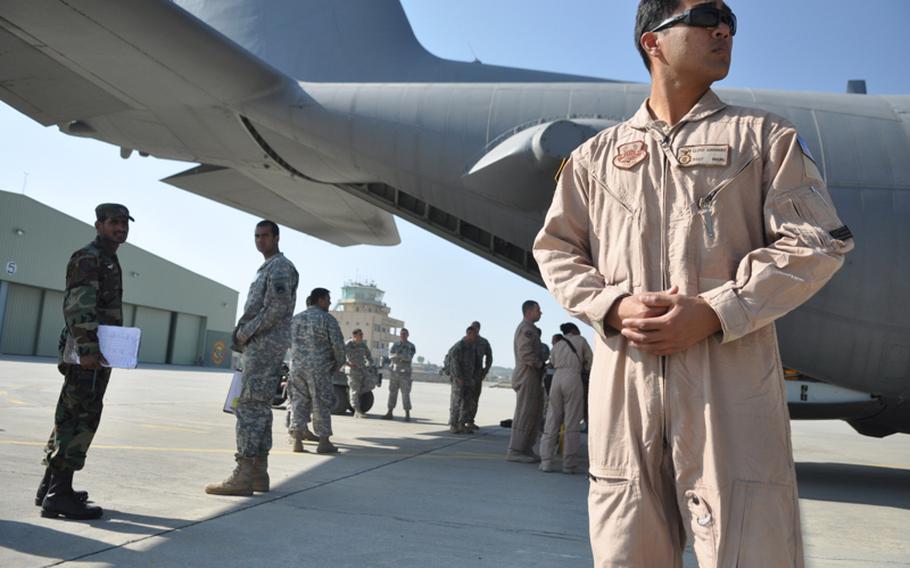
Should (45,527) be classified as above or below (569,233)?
below

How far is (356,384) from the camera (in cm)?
1282

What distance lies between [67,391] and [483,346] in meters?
7.95

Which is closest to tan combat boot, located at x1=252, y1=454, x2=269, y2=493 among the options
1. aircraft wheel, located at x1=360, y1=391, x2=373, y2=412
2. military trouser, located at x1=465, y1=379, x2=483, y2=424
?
military trouser, located at x1=465, y1=379, x2=483, y2=424

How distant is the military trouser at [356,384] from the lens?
12.7 meters

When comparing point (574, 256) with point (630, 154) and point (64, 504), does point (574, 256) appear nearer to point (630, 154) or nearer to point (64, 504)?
point (630, 154)

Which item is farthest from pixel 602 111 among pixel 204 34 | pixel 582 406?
pixel 204 34

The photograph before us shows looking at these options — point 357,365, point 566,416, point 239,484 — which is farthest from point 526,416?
point 357,365

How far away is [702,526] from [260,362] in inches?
153

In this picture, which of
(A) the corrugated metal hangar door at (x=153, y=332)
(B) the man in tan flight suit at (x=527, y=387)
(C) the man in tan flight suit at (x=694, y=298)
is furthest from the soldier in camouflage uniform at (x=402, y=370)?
(A) the corrugated metal hangar door at (x=153, y=332)

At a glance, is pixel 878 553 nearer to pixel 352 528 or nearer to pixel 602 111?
pixel 352 528

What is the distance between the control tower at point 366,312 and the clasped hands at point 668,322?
7805 cm

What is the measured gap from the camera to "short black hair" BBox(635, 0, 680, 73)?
6.33 ft

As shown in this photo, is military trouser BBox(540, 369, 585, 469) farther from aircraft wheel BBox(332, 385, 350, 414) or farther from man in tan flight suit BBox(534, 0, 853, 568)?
aircraft wheel BBox(332, 385, 350, 414)

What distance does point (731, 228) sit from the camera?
180 centimetres
